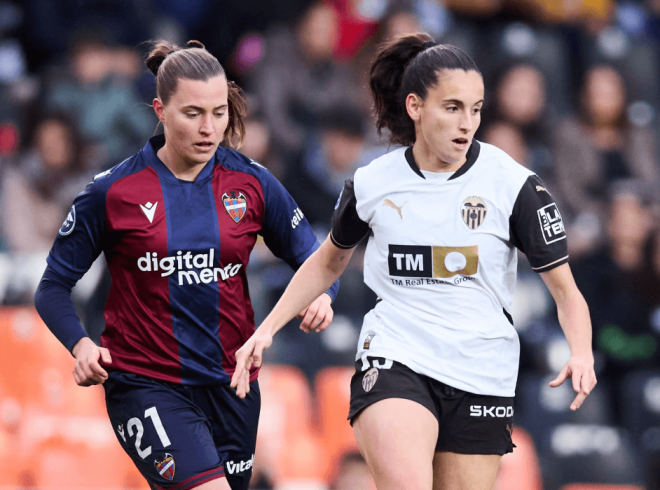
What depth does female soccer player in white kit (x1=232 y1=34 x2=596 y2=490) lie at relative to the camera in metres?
3.39

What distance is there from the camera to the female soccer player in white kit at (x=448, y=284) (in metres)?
3.39

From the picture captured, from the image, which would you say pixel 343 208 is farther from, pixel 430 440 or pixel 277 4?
pixel 277 4

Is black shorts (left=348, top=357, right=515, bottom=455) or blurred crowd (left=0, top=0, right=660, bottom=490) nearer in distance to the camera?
black shorts (left=348, top=357, right=515, bottom=455)

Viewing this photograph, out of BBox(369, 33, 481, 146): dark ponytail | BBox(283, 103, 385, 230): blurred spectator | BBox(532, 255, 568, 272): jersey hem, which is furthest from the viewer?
BBox(283, 103, 385, 230): blurred spectator

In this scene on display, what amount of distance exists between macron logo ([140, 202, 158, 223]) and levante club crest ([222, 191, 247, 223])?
0.27 metres

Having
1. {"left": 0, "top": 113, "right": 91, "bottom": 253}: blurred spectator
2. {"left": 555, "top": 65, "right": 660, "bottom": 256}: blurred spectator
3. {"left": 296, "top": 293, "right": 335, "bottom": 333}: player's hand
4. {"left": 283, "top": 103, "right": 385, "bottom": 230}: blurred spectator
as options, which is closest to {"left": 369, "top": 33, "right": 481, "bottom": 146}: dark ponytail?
{"left": 296, "top": 293, "right": 335, "bottom": 333}: player's hand

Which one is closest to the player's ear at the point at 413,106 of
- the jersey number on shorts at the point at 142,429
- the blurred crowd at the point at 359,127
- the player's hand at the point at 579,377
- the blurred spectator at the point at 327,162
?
the player's hand at the point at 579,377

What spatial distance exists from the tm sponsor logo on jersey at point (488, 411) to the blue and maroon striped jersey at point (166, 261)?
92cm

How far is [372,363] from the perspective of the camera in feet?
11.6

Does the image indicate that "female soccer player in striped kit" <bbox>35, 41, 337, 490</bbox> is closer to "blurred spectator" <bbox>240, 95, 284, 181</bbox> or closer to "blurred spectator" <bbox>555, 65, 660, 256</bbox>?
"blurred spectator" <bbox>240, 95, 284, 181</bbox>

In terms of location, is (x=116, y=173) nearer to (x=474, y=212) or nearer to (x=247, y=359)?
(x=247, y=359)

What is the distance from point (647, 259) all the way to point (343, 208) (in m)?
3.99

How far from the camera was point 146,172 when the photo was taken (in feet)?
12.4

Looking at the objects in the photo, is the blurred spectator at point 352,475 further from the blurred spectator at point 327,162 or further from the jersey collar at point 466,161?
the jersey collar at point 466,161
